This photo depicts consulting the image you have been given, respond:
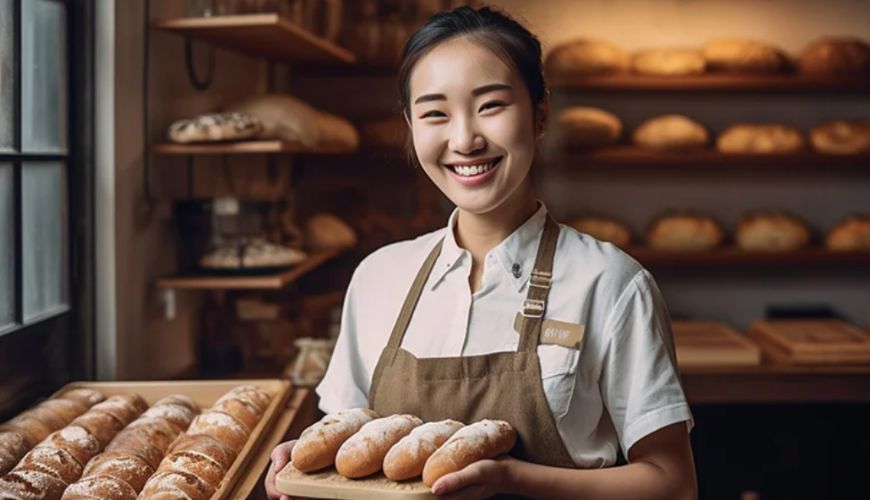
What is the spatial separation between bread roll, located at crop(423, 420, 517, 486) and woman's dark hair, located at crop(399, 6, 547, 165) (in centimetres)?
49

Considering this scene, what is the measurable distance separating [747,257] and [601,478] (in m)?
2.85

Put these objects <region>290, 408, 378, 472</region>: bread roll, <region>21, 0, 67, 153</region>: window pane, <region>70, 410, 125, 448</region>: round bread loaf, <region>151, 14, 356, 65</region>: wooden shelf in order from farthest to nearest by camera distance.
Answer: <region>151, 14, 356, 65</region>: wooden shelf
<region>21, 0, 67, 153</region>: window pane
<region>70, 410, 125, 448</region>: round bread loaf
<region>290, 408, 378, 472</region>: bread roll

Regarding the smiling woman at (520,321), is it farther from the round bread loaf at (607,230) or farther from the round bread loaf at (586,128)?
the round bread loaf at (607,230)

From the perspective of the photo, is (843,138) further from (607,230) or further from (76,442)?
(76,442)

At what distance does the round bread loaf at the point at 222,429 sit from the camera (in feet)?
6.51

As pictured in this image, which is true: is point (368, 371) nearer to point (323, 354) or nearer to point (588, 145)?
point (323, 354)

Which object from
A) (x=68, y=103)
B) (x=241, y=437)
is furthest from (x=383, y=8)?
(x=241, y=437)

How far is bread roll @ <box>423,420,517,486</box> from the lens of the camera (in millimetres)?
1376

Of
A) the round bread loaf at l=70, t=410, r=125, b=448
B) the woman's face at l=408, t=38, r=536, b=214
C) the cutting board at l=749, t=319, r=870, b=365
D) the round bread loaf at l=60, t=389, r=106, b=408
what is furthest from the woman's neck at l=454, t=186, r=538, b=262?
the cutting board at l=749, t=319, r=870, b=365

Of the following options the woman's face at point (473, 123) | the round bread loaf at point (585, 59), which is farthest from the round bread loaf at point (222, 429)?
the round bread loaf at point (585, 59)

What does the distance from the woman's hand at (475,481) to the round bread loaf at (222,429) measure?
71 cm

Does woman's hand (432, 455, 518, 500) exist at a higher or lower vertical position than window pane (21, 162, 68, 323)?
lower

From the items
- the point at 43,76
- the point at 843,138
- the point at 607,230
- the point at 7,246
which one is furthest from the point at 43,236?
the point at 843,138

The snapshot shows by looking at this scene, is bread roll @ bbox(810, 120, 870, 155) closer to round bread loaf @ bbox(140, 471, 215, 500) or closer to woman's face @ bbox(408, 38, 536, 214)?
woman's face @ bbox(408, 38, 536, 214)
